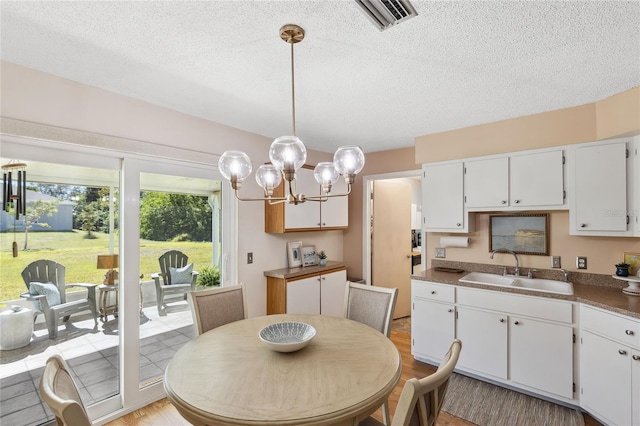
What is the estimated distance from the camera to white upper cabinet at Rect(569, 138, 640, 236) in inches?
92.7

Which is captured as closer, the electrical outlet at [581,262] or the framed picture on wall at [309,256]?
the electrical outlet at [581,262]

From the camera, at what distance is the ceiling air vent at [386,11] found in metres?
1.33

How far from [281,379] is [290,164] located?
979 mm

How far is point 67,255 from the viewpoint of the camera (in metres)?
2.20

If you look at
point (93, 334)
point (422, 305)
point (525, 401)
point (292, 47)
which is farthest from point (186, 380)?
point (525, 401)

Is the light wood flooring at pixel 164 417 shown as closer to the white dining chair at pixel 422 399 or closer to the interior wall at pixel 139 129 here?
the interior wall at pixel 139 129

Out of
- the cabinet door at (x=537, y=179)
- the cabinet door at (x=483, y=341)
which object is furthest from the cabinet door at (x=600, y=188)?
the cabinet door at (x=483, y=341)

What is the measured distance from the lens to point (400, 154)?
158 inches

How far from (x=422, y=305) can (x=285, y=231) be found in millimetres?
1607

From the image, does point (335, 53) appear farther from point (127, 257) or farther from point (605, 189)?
point (605, 189)

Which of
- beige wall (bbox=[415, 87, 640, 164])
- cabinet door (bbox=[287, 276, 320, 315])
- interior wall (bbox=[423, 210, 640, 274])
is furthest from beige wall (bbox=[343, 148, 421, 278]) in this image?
interior wall (bbox=[423, 210, 640, 274])

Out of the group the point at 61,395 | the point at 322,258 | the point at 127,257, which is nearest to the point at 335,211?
the point at 322,258

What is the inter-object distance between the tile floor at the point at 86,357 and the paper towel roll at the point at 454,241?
270cm

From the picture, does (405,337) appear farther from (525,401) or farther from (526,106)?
(526,106)
